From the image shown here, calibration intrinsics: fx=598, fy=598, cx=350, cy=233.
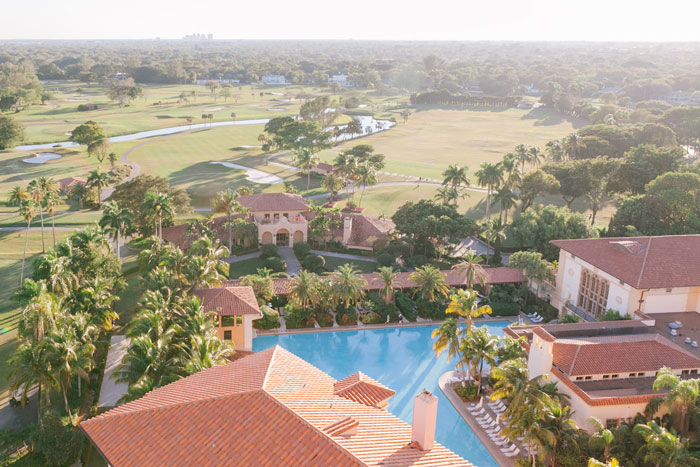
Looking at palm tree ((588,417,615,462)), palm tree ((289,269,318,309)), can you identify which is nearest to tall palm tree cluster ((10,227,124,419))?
palm tree ((289,269,318,309))

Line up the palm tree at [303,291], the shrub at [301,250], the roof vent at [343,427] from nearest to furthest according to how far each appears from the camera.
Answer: the roof vent at [343,427]
the palm tree at [303,291]
the shrub at [301,250]

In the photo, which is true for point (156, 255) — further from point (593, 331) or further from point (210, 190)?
point (210, 190)

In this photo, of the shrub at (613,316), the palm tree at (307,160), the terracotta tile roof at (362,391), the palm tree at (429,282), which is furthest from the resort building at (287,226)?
the terracotta tile roof at (362,391)

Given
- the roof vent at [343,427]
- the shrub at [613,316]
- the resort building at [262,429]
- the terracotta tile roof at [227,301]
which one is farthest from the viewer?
the shrub at [613,316]

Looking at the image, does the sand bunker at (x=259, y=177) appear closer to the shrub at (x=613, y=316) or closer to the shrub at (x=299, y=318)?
the shrub at (x=299, y=318)

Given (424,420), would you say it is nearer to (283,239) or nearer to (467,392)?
(467,392)

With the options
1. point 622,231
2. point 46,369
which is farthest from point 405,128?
point 46,369
